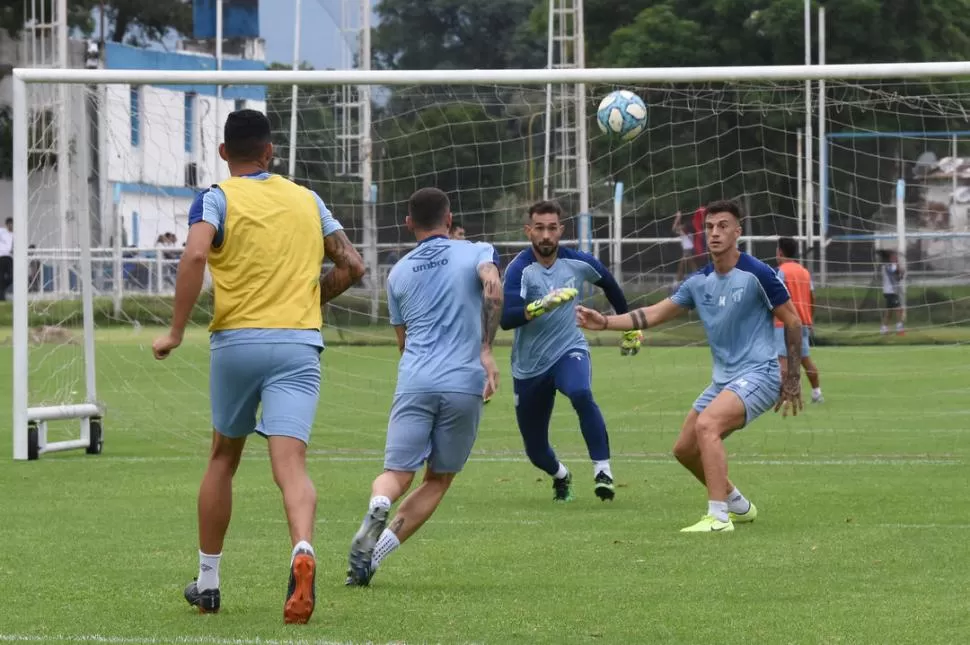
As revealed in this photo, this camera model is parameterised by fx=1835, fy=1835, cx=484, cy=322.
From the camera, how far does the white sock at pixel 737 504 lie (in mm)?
10797

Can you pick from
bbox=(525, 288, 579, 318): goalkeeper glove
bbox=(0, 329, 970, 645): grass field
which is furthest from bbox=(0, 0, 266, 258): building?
bbox=(525, 288, 579, 318): goalkeeper glove

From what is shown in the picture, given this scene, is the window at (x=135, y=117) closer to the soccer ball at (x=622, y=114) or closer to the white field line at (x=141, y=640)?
the soccer ball at (x=622, y=114)

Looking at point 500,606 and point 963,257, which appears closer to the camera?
point 500,606

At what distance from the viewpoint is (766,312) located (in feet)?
35.9

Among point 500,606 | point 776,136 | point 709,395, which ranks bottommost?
point 500,606

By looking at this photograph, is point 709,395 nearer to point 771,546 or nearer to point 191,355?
point 771,546

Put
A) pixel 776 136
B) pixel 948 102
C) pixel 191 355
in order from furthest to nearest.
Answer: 1. pixel 191 355
2. pixel 776 136
3. pixel 948 102

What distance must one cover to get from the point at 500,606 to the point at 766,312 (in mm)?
3786

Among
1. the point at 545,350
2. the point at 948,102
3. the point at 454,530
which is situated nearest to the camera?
the point at 454,530

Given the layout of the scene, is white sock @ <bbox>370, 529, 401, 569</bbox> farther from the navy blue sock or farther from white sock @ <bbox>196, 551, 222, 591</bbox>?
the navy blue sock

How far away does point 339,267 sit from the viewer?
311 inches

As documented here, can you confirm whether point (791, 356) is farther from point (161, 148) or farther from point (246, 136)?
point (161, 148)

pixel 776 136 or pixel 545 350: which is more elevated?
pixel 776 136

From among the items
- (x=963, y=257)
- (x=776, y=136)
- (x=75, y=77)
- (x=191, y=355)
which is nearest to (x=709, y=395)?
(x=75, y=77)
